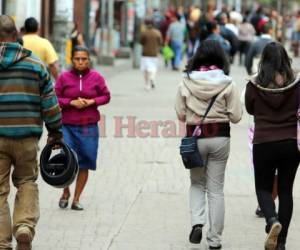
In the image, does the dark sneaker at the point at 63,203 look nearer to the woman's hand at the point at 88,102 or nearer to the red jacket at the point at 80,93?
the red jacket at the point at 80,93

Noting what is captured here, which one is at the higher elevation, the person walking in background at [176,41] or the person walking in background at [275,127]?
the person walking in background at [275,127]

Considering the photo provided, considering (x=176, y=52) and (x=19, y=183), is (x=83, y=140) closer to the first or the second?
(x=19, y=183)

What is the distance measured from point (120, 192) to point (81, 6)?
22.9 m

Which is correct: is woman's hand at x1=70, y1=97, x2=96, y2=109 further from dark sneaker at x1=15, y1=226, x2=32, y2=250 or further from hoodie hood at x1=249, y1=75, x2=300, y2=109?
dark sneaker at x1=15, y1=226, x2=32, y2=250

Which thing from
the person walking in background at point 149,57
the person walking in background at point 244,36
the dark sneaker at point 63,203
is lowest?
the person walking in background at point 244,36

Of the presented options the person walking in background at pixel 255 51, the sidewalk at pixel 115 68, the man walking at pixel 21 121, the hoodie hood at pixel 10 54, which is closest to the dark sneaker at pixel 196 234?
Result: the man walking at pixel 21 121

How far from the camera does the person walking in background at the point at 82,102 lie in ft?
31.6

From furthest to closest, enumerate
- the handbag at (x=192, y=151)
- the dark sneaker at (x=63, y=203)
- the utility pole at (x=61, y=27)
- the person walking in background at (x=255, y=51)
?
the utility pole at (x=61, y=27), the person walking in background at (x=255, y=51), the dark sneaker at (x=63, y=203), the handbag at (x=192, y=151)

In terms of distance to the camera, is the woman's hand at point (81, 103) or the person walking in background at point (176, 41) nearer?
the woman's hand at point (81, 103)

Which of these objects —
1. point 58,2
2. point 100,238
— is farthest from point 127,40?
point 100,238

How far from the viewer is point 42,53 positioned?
1323 centimetres

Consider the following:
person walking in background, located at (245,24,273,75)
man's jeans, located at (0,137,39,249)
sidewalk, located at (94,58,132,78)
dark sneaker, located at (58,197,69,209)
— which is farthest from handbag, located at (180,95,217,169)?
sidewalk, located at (94,58,132,78)

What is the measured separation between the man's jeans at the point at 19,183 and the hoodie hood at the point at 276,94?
1.75 m

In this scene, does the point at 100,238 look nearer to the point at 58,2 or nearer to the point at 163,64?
the point at 58,2
